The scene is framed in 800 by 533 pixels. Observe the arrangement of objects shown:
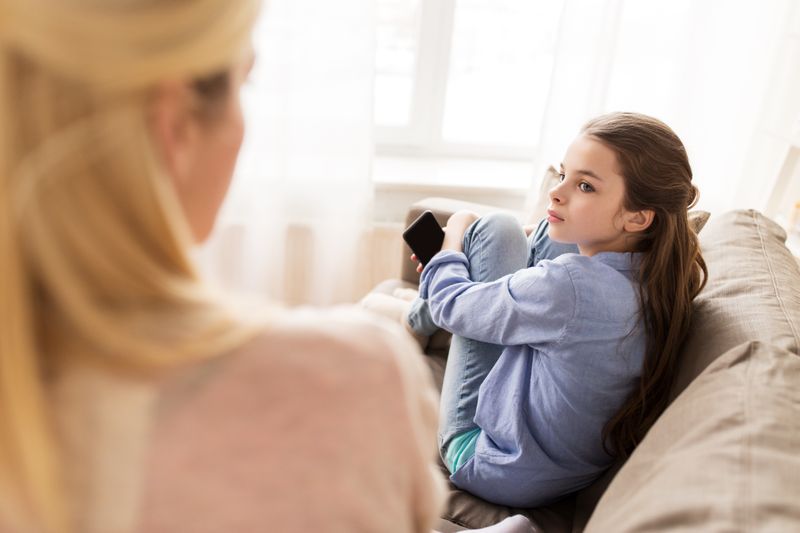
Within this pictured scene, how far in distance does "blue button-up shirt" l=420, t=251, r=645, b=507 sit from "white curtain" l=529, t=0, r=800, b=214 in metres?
1.11

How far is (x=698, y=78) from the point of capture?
2.30 metres

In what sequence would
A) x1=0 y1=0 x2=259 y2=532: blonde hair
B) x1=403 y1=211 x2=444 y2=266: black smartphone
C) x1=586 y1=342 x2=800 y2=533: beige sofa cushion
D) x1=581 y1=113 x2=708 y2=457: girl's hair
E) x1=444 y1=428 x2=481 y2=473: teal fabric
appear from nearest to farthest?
1. x1=0 y1=0 x2=259 y2=532: blonde hair
2. x1=586 y1=342 x2=800 y2=533: beige sofa cushion
3. x1=581 y1=113 x2=708 y2=457: girl's hair
4. x1=444 y1=428 x2=481 y2=473: teal fabric
5. x1=403 y1=211 x2=444 y2=266: black smartphone

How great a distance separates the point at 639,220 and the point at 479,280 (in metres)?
0.38

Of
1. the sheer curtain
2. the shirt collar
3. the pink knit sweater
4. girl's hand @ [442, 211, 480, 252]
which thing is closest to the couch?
the shirt collar

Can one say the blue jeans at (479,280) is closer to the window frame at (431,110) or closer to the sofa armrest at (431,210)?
the sofa armrest at (431,210)

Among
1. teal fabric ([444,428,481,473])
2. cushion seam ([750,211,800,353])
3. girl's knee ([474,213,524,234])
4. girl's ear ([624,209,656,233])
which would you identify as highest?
girl's ear ([624,209,656,233])

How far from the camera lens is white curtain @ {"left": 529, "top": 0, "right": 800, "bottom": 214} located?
2166mm

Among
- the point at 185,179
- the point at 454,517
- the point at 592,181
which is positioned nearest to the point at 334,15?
the point at 592,181

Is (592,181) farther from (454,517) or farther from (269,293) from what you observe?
(269,293)

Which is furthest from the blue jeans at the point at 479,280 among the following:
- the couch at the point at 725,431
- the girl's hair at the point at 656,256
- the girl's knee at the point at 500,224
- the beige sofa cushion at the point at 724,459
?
the beige sofa cushion at the point at 724,459

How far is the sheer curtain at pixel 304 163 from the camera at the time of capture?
208 cm

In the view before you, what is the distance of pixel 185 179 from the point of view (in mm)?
565

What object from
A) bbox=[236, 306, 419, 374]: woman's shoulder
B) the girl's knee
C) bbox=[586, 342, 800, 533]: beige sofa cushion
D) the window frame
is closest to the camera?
bbox=[236, 306, 419, 374]: woman's shoulder

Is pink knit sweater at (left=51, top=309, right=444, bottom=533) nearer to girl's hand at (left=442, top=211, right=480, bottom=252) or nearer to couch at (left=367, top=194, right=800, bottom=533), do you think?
couch at (left=367, top=194, right=800, bottom=533)
